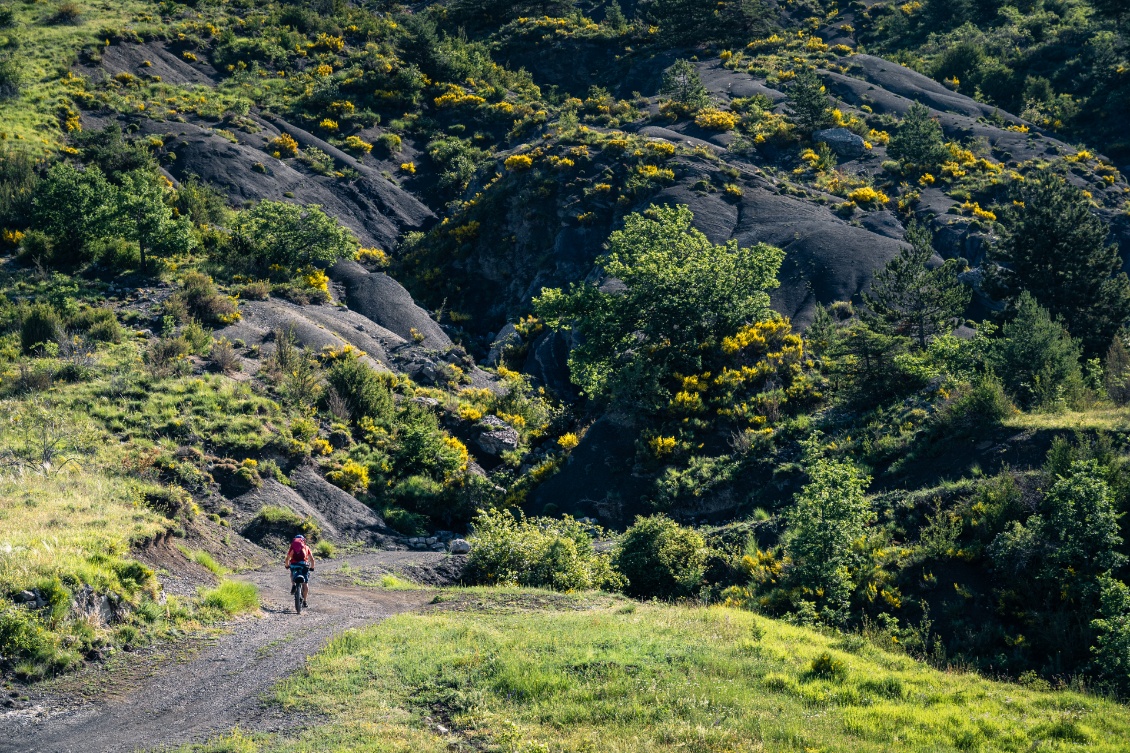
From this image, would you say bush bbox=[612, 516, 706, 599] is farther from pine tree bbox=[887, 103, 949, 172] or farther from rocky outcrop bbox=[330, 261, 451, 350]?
pine tree bbox=[887, 103, 949, 172]

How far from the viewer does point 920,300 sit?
28.3 m

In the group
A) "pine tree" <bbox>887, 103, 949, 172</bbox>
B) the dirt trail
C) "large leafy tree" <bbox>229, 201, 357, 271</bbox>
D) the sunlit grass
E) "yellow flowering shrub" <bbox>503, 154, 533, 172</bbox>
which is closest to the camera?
the dirt trail

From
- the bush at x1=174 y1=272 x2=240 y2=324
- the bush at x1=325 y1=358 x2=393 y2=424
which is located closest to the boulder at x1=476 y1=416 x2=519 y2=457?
the bush at x1=325 y1=358 x2=393 y2=424

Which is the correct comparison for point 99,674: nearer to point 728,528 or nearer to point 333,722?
point 333,722

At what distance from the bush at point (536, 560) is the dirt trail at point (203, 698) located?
380 centimetres

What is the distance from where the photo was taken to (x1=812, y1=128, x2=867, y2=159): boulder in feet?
175

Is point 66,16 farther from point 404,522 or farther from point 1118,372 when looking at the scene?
point 1118,372

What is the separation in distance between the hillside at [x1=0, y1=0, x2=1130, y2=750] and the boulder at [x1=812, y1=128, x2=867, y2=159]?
28 centimetres

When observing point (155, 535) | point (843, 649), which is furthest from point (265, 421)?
point (843, 649)

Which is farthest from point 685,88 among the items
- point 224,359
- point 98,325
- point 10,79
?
point 98,325

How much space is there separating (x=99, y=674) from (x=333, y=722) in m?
4.25

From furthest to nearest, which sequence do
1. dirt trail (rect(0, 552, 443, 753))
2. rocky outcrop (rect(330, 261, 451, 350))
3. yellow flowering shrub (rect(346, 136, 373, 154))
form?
yellow flowering shrub (rect(346, 136, 373, 154)), rocky outcrop (rect(330, 261, 451, 350)), dirt trail (rect(0, 552, 443, 753))

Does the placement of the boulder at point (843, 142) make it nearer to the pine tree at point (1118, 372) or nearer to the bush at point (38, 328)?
the pine tree at point (1118, 372)

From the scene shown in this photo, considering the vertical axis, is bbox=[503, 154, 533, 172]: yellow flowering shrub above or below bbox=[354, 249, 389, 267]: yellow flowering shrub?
above
